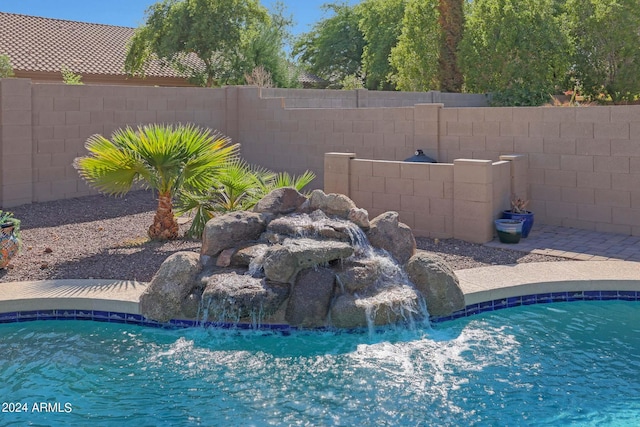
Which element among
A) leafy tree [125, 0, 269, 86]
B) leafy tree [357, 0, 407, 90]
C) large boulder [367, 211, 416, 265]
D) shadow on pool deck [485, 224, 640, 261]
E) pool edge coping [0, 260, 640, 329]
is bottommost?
pool edge coping [0, 260, 640, 329]

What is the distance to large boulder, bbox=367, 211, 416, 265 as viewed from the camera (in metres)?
7.51

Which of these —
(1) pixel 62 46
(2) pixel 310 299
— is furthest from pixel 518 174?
(1) pixel 62 46

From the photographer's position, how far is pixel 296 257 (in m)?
6.79

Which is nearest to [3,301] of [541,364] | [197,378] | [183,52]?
[197,378]

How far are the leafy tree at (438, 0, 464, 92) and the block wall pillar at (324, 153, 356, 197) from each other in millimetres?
12297

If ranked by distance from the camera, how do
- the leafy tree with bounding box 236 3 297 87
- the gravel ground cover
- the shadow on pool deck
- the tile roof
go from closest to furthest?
the gravel ground cover → the shadow on pool deck → the tile roof → the leafy tree with bounding box 236 3 297 87

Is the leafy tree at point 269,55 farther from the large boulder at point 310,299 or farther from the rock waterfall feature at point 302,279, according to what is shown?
the large boulder at point 310,299

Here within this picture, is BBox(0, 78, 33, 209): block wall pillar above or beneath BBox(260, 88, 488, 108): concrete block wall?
beneath

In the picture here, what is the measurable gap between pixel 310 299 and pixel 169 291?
4.58 feet

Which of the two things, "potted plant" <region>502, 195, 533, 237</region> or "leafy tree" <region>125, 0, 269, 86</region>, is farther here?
"leafy tree" <region>125, 0, 269, 86</region>

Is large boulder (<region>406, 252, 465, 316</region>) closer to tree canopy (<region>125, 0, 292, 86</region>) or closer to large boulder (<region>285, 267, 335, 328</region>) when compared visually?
large boulder (<region>285, 267, 335, 328</region>)

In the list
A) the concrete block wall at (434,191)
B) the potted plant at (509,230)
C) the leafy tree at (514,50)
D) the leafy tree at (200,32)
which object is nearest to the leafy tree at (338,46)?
the leafy tree at (200,32)

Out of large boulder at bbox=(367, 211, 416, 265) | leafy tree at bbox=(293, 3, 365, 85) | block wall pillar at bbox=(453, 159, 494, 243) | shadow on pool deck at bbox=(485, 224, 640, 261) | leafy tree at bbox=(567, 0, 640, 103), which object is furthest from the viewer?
leafy tree at bbox=(293, 3, 365, 85)

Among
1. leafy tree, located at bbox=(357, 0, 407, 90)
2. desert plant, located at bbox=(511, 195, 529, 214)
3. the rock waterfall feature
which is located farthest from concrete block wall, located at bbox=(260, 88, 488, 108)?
leafy tree, located at bbox=(357, 0, 407, 90)
